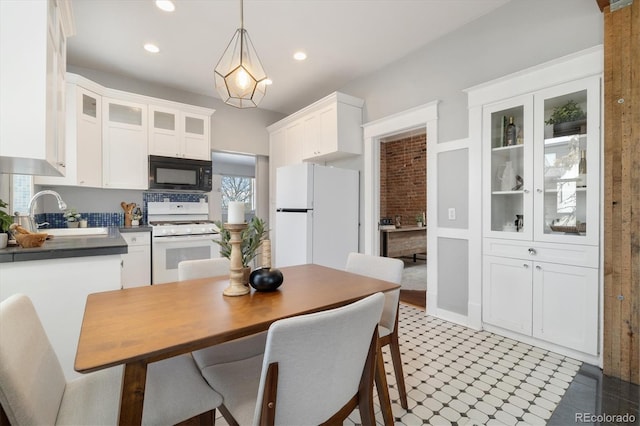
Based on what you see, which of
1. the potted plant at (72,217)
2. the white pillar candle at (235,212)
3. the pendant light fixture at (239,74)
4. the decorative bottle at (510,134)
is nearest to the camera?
the white pillar candle at (235,212)

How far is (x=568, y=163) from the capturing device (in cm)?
228

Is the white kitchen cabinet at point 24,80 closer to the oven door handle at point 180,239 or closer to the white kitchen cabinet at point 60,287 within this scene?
the white kitchen cabinet at point 60,287

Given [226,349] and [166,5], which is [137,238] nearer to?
[166,5]

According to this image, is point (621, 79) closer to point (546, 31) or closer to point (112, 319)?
point (546, 31)

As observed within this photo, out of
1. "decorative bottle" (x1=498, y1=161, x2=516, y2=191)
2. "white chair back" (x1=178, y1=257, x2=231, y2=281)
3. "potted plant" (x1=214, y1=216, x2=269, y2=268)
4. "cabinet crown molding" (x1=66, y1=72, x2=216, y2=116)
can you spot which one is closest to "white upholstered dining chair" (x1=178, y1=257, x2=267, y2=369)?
"white chair back" (x1=178, y1=257, x2=231, y2=281)

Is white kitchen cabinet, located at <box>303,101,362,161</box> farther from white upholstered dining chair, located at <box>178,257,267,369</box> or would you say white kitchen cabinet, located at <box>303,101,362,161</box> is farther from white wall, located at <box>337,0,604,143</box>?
white upholstered dining chair, located at <box>178,257,267,369</box>

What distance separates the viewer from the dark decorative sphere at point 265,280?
138 centimetres

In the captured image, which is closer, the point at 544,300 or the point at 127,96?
the point at 544,300

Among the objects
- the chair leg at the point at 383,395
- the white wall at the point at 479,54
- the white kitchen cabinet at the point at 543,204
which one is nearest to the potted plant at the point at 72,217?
the white wall at the point at 479,54

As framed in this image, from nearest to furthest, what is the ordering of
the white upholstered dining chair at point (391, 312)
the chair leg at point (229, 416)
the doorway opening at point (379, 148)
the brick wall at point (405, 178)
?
the chair leg at point (229, 416), the white upholstered dining chair at point (391, 312), the doorway opening at point (379, 148), the brick wall at point (405, 178)

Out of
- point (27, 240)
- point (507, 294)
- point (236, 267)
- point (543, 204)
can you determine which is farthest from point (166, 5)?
point (507, 294)

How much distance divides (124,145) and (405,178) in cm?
497

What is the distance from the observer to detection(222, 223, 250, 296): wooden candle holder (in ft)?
4.35

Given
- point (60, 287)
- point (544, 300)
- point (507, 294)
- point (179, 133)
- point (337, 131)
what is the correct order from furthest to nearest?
point (179, 133) → point (337, 131) → point (507, 294) → point (544, 300) → point (60, 287)
